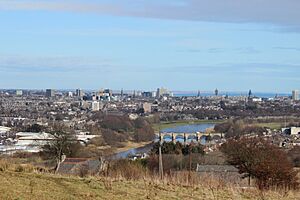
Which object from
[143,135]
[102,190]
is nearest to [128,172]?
[102,190]

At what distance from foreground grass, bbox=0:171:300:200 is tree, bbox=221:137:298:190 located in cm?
763

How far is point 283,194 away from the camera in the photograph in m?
11.0

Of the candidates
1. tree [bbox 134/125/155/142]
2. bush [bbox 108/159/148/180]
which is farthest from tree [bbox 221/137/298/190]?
tree [bbox 134/125/155/142]

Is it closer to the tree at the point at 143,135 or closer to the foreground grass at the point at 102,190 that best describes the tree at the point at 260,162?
the foreground grass at the point at 102,190

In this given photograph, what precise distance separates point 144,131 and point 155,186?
53393 millimetres

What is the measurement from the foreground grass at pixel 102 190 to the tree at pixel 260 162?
7.63 meters

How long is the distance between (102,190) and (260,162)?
38.5 ft

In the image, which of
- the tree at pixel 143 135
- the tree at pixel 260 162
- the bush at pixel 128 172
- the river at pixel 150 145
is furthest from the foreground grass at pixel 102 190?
the tree at pixel 143 135

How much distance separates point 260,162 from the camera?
65.9ft

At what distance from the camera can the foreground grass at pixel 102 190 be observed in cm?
802

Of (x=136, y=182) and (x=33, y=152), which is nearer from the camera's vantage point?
(x=136, y=182)

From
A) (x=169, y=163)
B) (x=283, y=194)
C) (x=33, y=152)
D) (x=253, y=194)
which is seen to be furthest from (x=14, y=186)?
(x=33, y=152)

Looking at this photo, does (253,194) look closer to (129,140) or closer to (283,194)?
(283,194)

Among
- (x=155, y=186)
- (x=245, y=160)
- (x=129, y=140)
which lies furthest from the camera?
(x=129, y=140)
